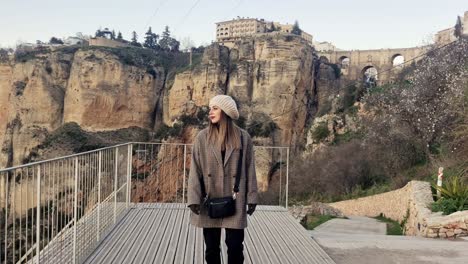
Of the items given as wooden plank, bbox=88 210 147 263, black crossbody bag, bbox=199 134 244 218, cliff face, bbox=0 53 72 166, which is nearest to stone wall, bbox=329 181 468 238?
wooden plank, bbox=88 210 147 263

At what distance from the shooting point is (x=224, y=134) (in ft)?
10.3

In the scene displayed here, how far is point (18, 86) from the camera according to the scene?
1813 inches

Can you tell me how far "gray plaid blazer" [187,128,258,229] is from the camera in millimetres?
3127

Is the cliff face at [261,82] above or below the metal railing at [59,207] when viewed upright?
above

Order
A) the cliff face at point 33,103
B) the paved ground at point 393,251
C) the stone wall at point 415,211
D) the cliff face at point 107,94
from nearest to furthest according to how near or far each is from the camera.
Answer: the paved ground at point 393,251 → the stone wall at point 415,211 → the cliff face at point 107,94 → the cliff face at point 33,103

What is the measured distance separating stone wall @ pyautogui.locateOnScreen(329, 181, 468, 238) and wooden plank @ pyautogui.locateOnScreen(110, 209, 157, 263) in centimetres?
444

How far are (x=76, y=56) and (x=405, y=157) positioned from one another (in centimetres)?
3738

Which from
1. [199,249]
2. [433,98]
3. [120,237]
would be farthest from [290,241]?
[433,98]

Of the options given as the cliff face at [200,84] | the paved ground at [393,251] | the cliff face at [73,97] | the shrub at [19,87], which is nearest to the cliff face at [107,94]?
the cliff face at [73,97]

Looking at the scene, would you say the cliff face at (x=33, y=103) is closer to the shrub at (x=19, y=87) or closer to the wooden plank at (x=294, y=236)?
the shrub at (x=19, y=87)

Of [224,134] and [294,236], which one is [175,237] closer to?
[294,236]

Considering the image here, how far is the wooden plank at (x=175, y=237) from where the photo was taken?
4.59 m

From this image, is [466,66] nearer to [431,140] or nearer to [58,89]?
[431,140]

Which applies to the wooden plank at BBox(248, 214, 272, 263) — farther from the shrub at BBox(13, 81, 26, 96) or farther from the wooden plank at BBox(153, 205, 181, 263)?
the shrub at BBox(13, 81, 26, 96)
